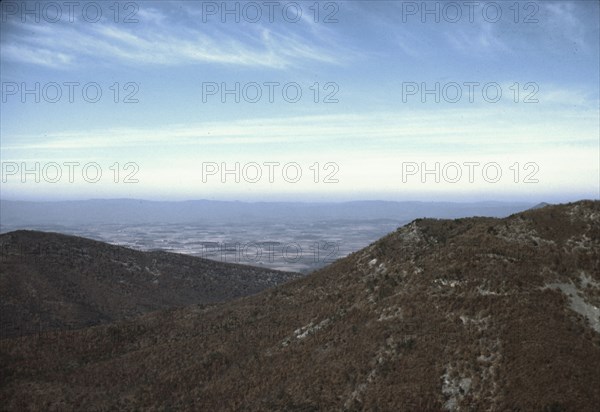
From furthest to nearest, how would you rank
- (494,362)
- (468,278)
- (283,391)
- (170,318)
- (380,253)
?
1. (170,318)
2. (380,253)
3. (468,278)
4. (283,391)
5. (494,362)

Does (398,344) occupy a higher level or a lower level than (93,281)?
higher

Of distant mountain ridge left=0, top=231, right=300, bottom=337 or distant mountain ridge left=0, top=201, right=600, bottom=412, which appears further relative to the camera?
distant mountain ridge left=0, top=231, right=300, bottom=337

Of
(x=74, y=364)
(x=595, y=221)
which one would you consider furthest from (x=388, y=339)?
(x=74, y=364)

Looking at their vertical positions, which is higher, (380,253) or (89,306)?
(380,253)

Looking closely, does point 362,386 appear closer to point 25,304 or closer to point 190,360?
point 190,360
